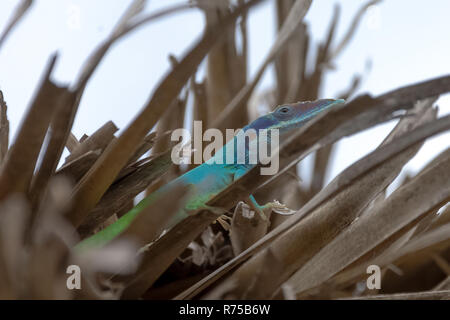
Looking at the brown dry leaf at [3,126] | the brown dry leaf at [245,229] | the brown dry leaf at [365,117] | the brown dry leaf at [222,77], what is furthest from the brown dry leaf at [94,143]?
the brown dry leaf at [222,77]

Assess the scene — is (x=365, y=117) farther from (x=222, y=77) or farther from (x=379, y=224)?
(x=222, y=77)

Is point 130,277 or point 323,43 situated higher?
point 323,43

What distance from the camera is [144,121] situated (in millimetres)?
518

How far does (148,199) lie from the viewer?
77cm

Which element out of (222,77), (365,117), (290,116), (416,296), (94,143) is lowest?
(416,296)

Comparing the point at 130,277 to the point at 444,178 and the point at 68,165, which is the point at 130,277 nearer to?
the point at 68,165

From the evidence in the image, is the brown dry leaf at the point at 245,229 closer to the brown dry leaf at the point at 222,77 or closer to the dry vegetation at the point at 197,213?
the dry vegetation at the point at 197,213

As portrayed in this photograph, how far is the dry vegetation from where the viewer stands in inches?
17.8

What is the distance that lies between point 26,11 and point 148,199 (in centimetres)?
33

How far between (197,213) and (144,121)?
0.12 metres

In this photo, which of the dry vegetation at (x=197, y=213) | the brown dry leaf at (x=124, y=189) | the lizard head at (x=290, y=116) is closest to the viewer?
the dry vegetation at (x=197, y=213)

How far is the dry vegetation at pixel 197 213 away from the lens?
0.45 meters

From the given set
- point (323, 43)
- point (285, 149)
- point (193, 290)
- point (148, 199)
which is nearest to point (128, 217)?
point (148, 199)

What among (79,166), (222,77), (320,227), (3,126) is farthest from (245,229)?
(222,77)
